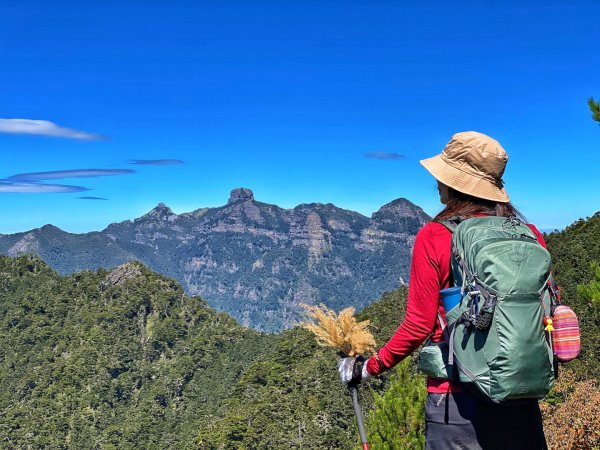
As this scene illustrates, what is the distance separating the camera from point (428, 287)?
3.09 meters

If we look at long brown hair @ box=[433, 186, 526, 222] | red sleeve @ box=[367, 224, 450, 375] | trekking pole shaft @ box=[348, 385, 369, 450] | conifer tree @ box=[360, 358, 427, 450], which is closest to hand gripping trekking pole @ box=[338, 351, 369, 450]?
trekking pole shaft @ box=[348, 385, 369, 450]

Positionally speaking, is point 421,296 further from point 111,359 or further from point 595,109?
point 111,359

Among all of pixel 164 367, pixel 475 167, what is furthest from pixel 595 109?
pixel 164 367

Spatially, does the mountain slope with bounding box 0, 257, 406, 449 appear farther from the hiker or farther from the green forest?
the hiker

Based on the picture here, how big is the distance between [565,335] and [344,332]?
1284 millimetres

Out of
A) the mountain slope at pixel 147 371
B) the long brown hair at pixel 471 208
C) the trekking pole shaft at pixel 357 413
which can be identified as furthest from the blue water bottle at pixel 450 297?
the mountain slope at pixel 147 371

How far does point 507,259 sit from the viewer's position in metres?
2.86

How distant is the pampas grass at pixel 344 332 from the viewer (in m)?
3.68

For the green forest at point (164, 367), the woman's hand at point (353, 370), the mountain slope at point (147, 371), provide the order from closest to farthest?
the woman's hand at point (353, 370), the green forest at point (164, 367), the mountain slope at point (147, 371)

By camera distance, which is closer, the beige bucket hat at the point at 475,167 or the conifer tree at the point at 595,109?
the beige bucket hat at the point at 475,167

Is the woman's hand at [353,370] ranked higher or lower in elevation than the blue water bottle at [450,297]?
lower

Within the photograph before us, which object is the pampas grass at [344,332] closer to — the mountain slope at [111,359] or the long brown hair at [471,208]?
the long brown hair at [471,208]

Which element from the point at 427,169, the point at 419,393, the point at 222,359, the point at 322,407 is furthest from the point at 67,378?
the point at 427,169

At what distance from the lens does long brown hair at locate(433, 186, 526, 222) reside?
3.26 meters
